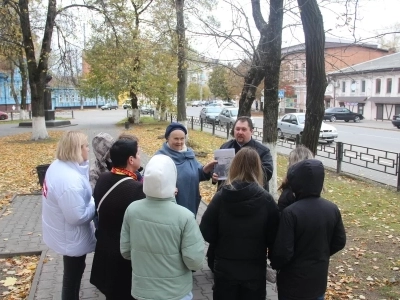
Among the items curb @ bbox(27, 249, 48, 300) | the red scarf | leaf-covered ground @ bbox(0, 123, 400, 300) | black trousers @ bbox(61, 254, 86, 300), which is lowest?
leaf-covered ground @ bbox(0, 123, 400, 300)

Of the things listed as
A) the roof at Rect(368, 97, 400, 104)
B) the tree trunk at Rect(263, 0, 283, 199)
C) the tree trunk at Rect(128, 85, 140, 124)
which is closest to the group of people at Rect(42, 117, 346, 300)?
the tree trunk at Rect(263, 0, 283, 199)

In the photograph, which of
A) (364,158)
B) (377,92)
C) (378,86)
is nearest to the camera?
(364,158)

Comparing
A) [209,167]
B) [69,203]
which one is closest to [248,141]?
[209,167]

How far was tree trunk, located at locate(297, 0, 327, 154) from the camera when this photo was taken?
525 centimetres

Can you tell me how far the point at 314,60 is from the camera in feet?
17.5

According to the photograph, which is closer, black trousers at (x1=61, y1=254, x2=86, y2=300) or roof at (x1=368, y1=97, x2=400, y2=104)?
black trousers at (x1=61, y1=254, x2=86, y2=300)

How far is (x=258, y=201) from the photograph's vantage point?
251 centimetres

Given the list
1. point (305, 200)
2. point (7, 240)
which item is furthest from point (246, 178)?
point (7, 240)

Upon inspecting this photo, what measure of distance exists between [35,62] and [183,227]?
16.6 m

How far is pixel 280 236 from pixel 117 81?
76.5 ft

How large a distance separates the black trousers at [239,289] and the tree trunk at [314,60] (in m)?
3.44

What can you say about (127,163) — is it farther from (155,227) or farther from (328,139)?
(328,139)

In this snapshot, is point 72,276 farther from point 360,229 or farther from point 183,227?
point 360,229

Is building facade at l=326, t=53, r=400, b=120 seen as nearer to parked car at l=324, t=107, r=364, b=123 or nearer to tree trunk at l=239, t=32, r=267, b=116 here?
parked car at l=324, t=107, r=364, b=123
